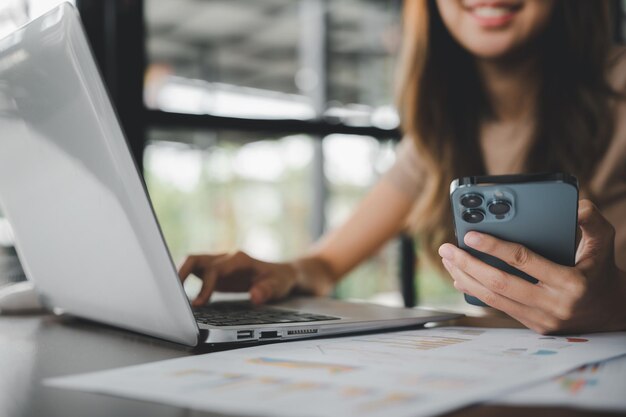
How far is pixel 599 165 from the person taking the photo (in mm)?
1177

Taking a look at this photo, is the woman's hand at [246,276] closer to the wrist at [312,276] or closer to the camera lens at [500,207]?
the wrist at [312,276]

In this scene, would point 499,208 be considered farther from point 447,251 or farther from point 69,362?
point 69,362

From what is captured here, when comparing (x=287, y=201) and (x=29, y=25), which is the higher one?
(x=29, y=25)

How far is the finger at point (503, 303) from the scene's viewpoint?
0.62 meters

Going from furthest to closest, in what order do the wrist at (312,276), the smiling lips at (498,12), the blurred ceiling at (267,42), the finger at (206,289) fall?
1. the blurred ceiling at (267,42)
2. the smiling lips at (498,12)
3. the wrist at (312,276)
4. the finger at (206,289)

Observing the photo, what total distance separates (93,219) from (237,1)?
1204 millimetres

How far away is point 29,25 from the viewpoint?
570mm

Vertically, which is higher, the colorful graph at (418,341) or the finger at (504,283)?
the finger at (504,283)

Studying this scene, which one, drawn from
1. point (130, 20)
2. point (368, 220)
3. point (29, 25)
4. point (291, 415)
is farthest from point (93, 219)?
point (130, 20)

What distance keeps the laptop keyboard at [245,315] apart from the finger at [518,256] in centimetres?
18

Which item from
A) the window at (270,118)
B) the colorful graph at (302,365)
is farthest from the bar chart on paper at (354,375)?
the window at (270,118)

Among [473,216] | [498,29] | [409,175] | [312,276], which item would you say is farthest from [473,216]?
[409,175]

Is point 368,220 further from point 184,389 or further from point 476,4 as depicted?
point 184,389

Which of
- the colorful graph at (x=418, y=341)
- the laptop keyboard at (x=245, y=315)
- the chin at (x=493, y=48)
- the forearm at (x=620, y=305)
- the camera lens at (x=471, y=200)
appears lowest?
the forearm at (x=620, y=305)
